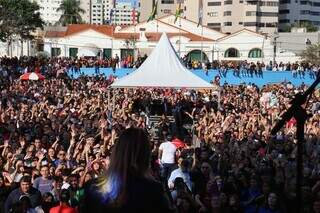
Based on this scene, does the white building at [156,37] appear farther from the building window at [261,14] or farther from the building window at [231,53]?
the building window at [261,14]

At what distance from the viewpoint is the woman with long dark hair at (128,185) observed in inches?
118

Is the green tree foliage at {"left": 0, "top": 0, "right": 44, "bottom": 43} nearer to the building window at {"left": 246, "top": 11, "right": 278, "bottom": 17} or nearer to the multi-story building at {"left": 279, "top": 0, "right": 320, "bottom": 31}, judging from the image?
the building window at {"left": 246, "top": 11, "right": 278, "bottom": 17}

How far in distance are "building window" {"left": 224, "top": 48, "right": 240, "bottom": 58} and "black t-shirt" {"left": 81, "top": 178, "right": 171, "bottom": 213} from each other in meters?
74.4

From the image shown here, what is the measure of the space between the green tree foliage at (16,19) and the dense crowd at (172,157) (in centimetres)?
5296

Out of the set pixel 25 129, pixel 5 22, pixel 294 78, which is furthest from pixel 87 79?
pixel 5 22

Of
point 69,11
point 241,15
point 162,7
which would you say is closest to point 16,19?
point 69,11

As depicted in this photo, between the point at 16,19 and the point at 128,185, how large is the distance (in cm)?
7532

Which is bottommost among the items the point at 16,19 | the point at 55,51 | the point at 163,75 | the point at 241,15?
the point at 163,75

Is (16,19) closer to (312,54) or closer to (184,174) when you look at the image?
(312,54)

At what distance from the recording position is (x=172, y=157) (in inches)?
465

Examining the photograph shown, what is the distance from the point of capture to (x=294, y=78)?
40438 mm

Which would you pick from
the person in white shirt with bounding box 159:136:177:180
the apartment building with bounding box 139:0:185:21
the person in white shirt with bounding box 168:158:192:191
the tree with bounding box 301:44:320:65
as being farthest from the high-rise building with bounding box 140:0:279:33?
the person in white shirt with bounding box 168:158:192:191

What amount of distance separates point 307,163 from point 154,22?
67604 millimetres

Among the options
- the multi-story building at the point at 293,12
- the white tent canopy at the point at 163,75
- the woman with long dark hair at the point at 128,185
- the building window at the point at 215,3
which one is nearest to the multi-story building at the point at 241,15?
the building window at the point at 215,3
